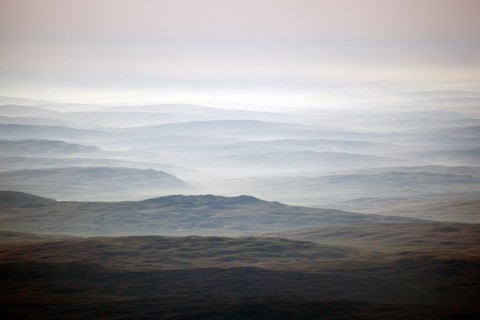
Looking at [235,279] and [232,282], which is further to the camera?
[235,279]

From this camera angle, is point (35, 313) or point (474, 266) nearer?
point (35, 313)

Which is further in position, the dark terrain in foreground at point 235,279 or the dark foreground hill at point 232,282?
the dark terrain in foreground at point 235,279

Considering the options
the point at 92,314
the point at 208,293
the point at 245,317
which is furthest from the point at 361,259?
the point at 92,314

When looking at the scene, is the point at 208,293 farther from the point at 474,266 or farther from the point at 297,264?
the point at 474,266

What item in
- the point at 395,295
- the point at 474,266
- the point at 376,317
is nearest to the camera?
the point at 376,317

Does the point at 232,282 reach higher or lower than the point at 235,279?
lower

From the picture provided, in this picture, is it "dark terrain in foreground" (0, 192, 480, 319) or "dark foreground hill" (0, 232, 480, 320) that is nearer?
"dark foreground hill" (0, 232, 480, 320)

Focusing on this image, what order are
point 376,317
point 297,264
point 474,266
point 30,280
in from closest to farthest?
point 376,317 → point 30,280 → point 474,266 → point 297,264
